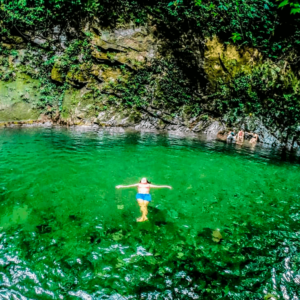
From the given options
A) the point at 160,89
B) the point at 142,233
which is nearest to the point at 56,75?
the point at 160,89

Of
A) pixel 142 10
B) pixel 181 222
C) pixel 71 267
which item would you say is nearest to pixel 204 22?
pixel 142 10

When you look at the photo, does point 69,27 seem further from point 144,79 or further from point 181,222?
point 181,222

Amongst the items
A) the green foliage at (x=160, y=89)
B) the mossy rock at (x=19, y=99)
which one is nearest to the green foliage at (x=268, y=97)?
the green foliage at (x=160, y=89)

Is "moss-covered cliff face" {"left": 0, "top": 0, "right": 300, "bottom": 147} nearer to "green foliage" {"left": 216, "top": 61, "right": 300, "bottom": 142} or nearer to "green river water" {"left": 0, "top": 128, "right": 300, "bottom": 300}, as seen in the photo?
"green foliage" {"left": 216, "top": 61, "right": 300, "bottom": 142}

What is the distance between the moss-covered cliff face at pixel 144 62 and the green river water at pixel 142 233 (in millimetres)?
12868

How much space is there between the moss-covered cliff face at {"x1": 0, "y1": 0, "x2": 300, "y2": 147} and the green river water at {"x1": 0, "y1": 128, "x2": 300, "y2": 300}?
1287 centimetres

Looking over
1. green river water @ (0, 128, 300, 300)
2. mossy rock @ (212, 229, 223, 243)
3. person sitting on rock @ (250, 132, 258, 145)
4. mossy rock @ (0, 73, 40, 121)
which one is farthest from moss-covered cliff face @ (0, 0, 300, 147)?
mossy rock @ (212, 229, 223, 243)

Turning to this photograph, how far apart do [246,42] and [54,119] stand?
67.2ft

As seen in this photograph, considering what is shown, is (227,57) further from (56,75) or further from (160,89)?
(56,75)

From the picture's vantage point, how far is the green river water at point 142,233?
3982 mm

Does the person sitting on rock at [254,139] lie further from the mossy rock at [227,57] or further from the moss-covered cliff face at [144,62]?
the mossy rock at [227,57]

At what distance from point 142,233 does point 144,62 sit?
21.3 metres

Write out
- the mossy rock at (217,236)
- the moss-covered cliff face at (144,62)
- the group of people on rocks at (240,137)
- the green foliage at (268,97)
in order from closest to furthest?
the mossy rock at (217,236) < the green foliage at (268,97) < the group of people on rocks at (240,137) < the moss-covered cliff face at (144,62)

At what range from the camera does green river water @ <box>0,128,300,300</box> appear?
398 centimetres
